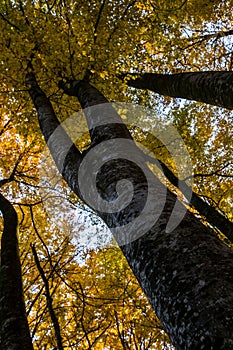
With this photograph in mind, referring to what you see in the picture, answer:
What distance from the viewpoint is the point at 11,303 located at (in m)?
3.59

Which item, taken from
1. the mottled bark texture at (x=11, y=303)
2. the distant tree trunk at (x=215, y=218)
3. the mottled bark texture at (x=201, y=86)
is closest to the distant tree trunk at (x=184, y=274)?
the mottled bark texture at (x=11, y=303)

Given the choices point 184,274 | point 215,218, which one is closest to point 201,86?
point 215,218

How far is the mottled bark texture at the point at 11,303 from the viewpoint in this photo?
3.11 m

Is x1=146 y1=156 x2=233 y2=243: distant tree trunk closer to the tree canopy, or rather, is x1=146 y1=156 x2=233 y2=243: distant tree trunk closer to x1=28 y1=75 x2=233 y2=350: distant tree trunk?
the tree canopy

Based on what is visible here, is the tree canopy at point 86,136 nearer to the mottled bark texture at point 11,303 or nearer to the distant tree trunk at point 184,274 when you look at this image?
the mottled bark texture at point 11,303

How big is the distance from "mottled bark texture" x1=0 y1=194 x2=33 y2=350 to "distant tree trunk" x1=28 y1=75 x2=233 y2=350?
151 cm

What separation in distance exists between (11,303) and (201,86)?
4.33 metres

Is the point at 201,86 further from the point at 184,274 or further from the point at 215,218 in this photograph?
the point at 184,274

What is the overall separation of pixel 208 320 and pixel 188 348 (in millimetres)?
160

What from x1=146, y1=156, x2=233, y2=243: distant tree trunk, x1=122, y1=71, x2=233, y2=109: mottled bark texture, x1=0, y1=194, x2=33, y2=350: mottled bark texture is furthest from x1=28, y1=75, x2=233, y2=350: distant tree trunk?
x1=146, y1=156, x2=233, y2=243: distant tree trunk

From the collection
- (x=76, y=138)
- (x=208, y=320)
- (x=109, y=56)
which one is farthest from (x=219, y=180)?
(x=208, y=320)

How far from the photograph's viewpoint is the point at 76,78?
6.89 meters

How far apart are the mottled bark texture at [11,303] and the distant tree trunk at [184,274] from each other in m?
1.51

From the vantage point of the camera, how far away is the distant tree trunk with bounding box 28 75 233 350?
56.2 inches
